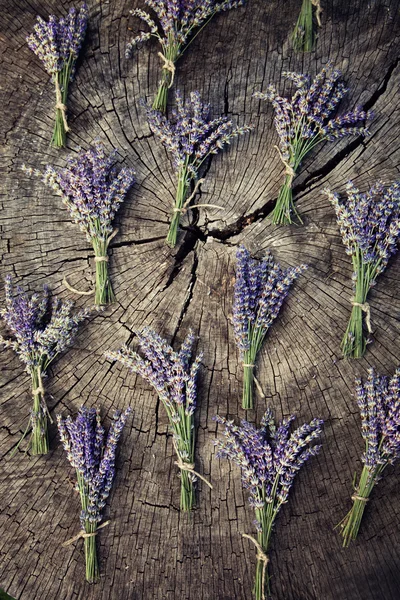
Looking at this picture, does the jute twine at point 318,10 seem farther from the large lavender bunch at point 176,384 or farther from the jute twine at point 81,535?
the jute twine at point 81,535

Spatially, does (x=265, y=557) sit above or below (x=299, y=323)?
below

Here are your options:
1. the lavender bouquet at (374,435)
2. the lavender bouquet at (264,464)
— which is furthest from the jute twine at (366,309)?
the lavender bouquet at (264,464)

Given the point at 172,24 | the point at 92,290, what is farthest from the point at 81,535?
the point at 172,24

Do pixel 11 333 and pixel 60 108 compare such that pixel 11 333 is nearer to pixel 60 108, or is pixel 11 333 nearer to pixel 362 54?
pixel 60 108

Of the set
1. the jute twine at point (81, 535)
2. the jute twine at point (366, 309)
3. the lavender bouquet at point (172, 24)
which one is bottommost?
the jute twine at point (81, 535)

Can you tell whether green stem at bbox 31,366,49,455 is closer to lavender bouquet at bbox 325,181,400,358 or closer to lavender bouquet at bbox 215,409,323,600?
lavender bouquet at bbox 215,409,323,600

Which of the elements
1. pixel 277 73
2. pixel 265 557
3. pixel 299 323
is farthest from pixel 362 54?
pixel 265 557

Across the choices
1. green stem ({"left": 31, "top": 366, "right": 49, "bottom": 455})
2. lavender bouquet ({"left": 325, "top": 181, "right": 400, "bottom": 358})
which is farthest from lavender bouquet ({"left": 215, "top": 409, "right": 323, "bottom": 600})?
green stem ({"left": 31, "top": 366, "right": 49, "bottom": 455})
